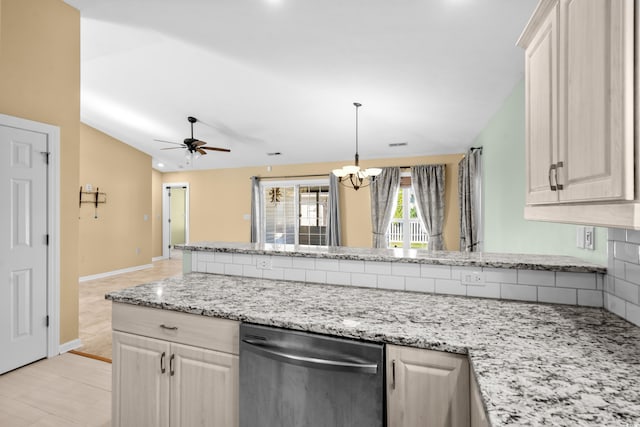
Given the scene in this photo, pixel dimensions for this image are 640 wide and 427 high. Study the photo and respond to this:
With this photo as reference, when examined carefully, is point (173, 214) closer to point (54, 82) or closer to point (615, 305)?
point (54, 82)

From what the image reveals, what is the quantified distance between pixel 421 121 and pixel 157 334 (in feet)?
13.6

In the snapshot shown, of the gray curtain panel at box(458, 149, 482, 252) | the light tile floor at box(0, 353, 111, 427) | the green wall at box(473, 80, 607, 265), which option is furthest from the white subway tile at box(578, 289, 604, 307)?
the gray curtain panel at box(458, 149, 482, 252)

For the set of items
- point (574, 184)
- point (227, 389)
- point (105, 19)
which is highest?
point (105, 19)

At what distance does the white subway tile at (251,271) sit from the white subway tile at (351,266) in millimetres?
532

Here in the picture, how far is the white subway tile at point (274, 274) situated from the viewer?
6.52 feet

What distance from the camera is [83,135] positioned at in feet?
20.2

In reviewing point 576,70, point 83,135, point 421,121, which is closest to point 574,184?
point 576,70

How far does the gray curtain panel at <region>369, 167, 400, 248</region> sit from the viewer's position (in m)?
6.39

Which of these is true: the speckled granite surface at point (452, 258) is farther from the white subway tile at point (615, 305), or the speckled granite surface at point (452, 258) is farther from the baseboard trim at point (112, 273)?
the baseboard trim at point (112, 273)

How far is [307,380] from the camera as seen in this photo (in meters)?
1.20

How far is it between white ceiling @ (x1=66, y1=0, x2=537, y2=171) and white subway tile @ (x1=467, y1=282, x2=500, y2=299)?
5.74 feet

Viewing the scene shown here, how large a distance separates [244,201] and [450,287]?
22.0 ft

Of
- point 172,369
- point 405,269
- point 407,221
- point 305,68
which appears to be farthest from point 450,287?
point 407,221

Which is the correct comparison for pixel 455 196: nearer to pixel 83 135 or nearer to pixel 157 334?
pixel 157 334
